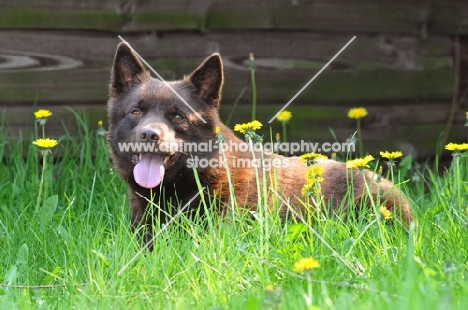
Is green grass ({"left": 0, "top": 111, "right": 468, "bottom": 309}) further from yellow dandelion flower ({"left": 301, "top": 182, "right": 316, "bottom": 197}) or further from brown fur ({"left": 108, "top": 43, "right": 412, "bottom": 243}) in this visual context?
brown fur ({"left": 108, "top": 43, "right": 412, "bottom": 243})

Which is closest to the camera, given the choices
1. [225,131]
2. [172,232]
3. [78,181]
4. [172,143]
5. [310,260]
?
[310,260]

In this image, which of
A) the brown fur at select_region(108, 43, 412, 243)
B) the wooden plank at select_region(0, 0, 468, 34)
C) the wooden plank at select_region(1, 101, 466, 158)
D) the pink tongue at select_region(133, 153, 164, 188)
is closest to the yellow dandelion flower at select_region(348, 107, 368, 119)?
the wooden plank at select_region(1, 101, 466, 158)

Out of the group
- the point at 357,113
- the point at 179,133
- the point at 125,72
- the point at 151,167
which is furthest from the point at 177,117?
the point at 357,113

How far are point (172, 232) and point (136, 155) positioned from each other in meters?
0.81

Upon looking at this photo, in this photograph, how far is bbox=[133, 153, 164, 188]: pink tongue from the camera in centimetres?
407

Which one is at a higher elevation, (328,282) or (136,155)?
(136,155)

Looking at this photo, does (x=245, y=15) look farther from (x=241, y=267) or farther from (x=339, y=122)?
(x=241, y=267)

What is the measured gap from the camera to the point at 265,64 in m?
5.84

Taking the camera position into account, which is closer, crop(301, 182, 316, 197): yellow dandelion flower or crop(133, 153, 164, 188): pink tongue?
crop(301, 182, 316, 197): yellow dandelion flower

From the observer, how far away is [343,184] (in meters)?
4.59

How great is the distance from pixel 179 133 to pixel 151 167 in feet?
0.79

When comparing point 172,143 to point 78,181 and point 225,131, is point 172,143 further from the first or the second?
point 78,181

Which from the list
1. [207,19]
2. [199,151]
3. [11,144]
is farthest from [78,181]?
[207,19]

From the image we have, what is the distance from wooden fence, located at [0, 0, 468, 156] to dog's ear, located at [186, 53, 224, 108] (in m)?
1.36
